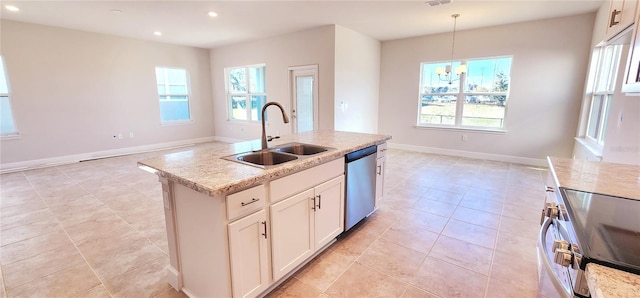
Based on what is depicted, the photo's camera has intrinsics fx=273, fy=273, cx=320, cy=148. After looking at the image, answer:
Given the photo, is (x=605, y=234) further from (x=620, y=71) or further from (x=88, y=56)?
(x=88, y=56)

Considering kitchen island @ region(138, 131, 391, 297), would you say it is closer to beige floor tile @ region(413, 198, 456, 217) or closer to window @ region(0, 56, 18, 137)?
beige floor tile @ region(413, 198, 456, 217)

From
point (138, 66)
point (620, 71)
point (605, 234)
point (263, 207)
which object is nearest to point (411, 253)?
point (263, 207)

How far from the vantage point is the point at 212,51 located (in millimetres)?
7590

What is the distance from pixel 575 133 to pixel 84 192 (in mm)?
7805

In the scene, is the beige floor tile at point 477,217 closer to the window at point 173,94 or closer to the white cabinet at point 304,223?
the white cabinet at point 304,223

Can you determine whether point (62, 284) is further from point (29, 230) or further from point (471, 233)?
point (471, 233)

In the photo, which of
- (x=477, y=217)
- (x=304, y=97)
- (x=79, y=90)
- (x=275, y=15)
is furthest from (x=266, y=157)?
(x=79, y=90)

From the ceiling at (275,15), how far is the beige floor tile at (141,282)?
3.58 meters

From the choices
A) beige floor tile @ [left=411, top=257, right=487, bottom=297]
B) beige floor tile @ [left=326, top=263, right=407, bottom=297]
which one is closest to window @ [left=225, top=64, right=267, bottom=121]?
beige floor tile @ [left=326, top=263, right=407, bottom=297]

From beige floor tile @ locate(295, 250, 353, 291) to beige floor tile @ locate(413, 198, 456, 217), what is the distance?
55.2 inches

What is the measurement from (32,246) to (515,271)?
13.3ft

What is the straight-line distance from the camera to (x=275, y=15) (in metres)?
4.55

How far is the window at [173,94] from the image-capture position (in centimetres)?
682

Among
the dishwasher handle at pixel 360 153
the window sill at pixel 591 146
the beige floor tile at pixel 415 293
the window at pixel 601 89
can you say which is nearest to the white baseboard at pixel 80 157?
the dishwasher handle at pixel 360 153
